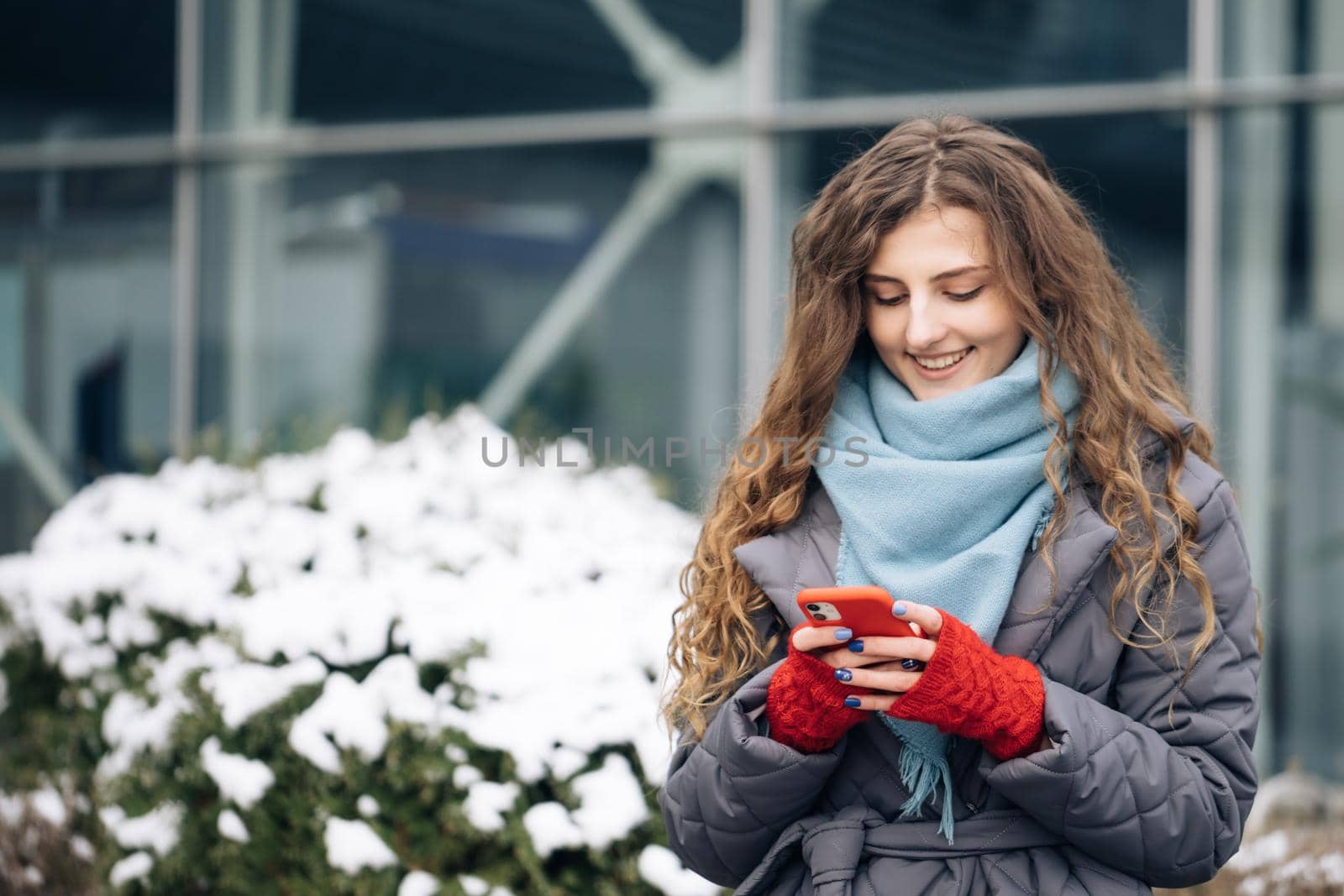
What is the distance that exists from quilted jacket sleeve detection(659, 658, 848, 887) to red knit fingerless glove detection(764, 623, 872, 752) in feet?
0.07

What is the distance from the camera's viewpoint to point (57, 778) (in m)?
3.80

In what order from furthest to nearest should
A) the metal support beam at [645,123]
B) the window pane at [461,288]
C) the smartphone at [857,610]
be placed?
the window pane at [461,288] < the metal support beam at [645,123] < the smartphone at [857,610]

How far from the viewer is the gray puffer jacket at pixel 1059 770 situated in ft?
5.52

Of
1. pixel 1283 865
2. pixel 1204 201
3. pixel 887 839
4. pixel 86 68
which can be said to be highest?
pixel 86 68

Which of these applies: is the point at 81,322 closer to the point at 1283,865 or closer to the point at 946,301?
the point at 1283,865

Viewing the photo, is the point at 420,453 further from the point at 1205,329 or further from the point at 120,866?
the point at 1205,329

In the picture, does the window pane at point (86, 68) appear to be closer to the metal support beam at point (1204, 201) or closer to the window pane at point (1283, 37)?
the metal support beam at point (1204, 201)

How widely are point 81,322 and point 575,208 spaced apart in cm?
274

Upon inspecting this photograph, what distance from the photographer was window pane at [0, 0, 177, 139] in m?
6.89

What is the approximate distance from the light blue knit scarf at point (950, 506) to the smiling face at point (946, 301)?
4 centimetres

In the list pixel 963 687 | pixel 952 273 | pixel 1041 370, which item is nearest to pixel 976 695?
pixel 963 687

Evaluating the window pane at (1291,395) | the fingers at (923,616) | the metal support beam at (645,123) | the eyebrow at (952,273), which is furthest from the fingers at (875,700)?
the window pane at (1291,395)

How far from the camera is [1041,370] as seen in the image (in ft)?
6.03

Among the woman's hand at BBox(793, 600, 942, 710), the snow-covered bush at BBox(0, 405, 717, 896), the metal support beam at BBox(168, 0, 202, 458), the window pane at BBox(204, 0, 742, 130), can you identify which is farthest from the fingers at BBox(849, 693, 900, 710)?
the metal support beam at BBox(168, 0, 202, 458)
